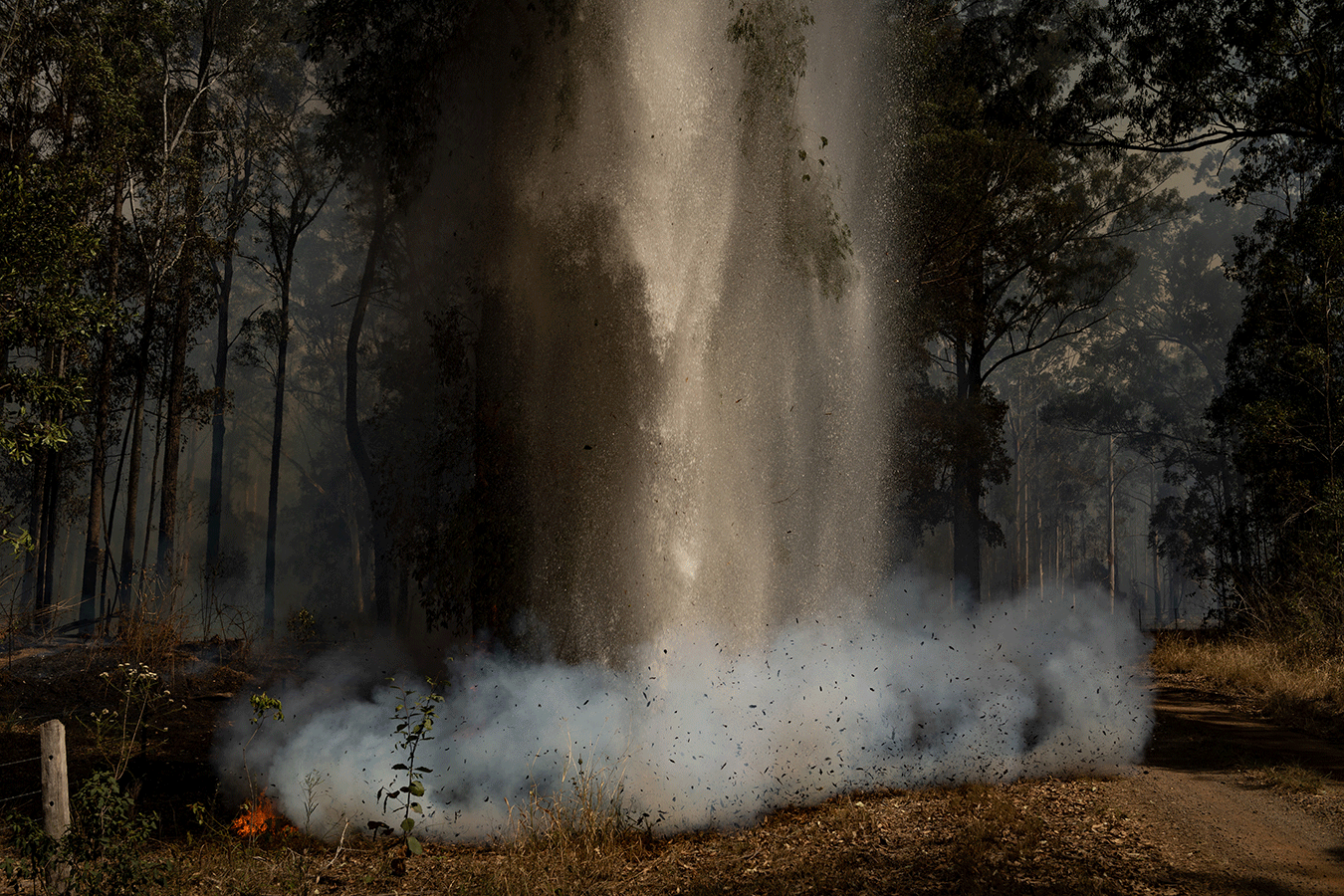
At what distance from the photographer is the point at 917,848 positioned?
19.1 feet

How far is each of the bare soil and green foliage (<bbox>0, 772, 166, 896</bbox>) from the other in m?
0.38

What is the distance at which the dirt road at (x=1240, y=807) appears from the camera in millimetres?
5480

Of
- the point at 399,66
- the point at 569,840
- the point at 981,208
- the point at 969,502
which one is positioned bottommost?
the point at 569,840

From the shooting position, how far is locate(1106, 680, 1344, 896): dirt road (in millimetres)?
5480

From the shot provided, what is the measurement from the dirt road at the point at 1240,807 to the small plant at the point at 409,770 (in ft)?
14.9

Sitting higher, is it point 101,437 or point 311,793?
point 101,437

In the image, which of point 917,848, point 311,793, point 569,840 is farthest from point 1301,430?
point 311,793

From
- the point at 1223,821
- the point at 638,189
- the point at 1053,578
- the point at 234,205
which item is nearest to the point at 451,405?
the point at 638,189

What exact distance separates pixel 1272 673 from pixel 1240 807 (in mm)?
6578

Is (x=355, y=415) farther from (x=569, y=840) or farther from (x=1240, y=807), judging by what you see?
(x=1240, y=807)

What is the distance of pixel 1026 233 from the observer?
22125 millimetres

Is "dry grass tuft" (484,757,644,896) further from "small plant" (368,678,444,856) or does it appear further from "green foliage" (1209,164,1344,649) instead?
"green foliage" (1209,164,1344,649)

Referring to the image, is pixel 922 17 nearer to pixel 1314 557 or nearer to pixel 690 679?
pixel 1314 557

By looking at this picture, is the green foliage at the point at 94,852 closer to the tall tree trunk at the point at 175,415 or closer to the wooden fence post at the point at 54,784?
the wooden fence post at the point at 54,784
